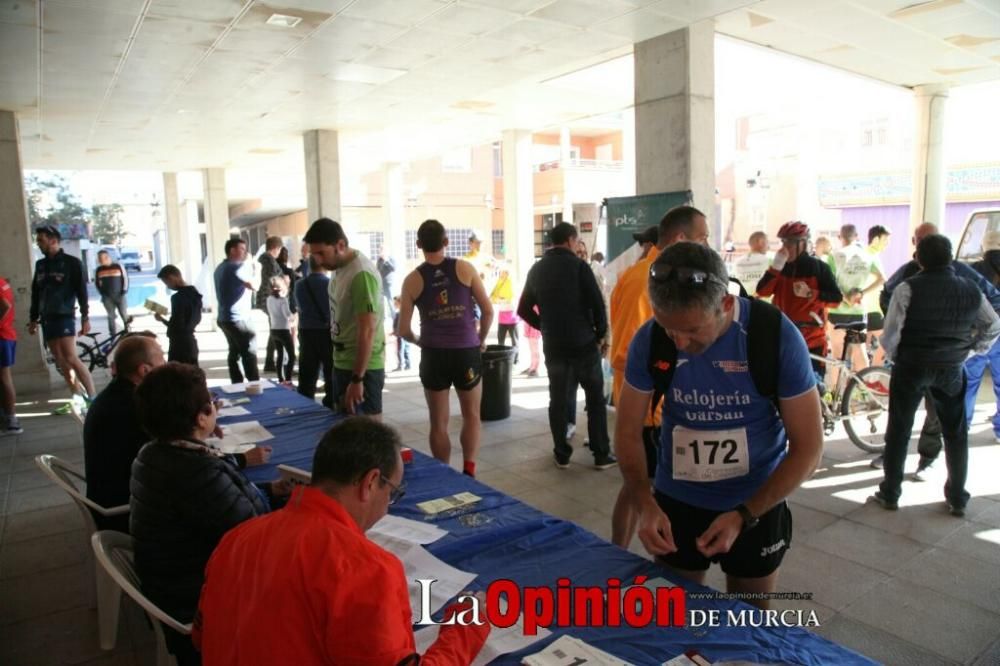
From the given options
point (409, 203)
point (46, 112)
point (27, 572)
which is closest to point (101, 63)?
point (46, 112)

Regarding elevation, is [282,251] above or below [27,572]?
above

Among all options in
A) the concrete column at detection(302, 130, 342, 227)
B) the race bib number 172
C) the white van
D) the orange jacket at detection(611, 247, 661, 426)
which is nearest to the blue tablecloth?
the race bib number 172

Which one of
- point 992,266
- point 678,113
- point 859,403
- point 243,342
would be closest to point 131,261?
point 243,342

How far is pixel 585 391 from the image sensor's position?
4.80m

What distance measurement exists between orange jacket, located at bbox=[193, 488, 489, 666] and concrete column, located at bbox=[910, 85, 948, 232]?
34.1ft

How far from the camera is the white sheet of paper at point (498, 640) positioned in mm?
1481

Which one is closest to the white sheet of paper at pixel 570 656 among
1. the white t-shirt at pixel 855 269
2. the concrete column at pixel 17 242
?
the white t-shirt at pixel 855 269

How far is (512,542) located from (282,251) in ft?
24.7

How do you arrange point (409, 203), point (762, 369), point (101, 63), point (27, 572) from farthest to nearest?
point (409, 203)
point (101, 63)
point (27, 572)
point (762, 369)

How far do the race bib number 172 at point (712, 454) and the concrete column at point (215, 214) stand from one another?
14.2 meters

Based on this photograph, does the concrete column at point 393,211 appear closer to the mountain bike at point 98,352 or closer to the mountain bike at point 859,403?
the mountain bike at point 98,352

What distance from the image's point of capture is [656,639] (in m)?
1.54

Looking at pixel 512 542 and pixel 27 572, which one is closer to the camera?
pixel 512 542

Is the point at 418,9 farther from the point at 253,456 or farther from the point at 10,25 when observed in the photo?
the point at 253,456
